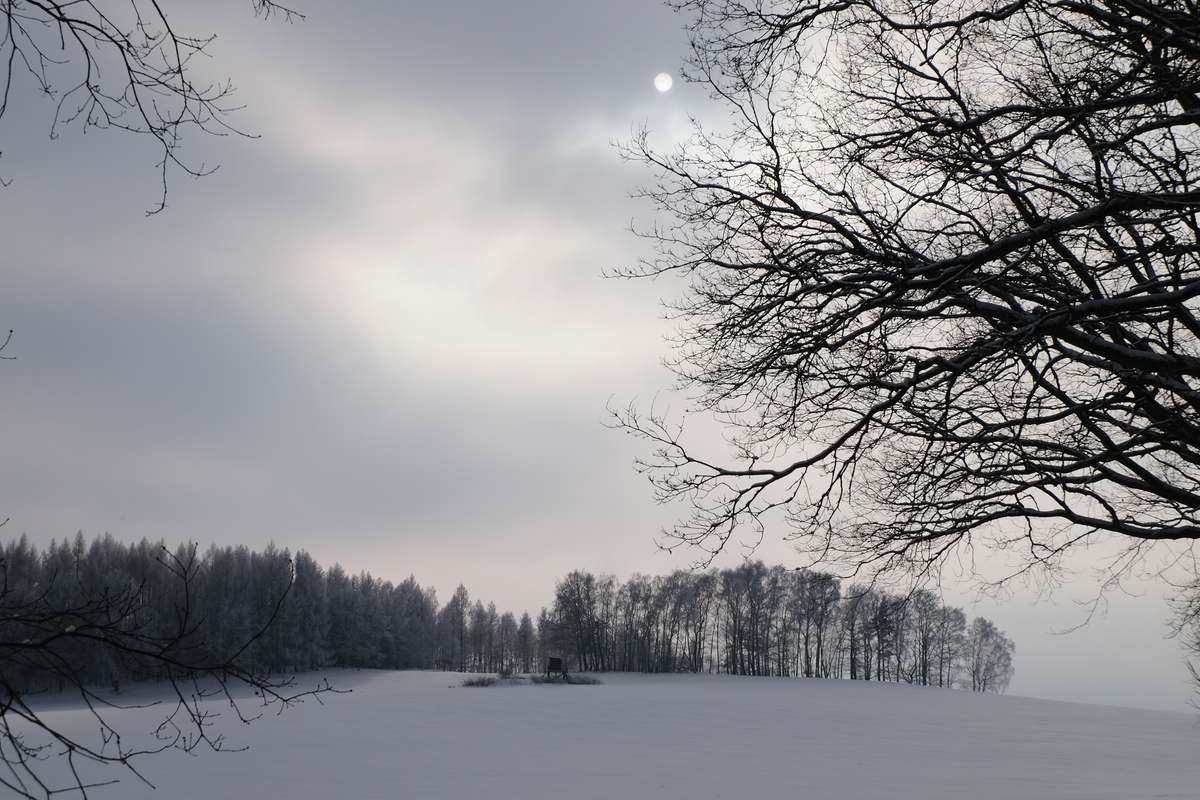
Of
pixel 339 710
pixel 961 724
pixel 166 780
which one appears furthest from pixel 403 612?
pixel 166 780

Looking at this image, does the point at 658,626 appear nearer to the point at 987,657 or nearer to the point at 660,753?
the point at 987,657

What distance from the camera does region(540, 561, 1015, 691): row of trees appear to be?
6154 centimetres

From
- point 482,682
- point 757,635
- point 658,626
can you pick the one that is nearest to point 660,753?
point 482,682

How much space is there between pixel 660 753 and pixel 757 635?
A: 53473mm

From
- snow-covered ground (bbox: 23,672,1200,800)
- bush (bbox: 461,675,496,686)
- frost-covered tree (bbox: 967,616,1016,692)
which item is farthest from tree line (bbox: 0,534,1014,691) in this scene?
snow-covered ground (bbox: 23,672,1200,800)

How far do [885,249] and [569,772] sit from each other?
10.3 meters

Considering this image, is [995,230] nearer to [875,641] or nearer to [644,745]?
[644,745]

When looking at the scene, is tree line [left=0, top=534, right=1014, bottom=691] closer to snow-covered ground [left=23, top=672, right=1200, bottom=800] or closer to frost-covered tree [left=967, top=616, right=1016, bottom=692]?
frost-covered tree [left=967, top=616, right=1016, bottom=692]

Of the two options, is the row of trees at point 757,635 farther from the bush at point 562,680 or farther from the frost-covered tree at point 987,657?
the bush at point 562,680

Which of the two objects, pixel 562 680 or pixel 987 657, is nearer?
pixel 562 680

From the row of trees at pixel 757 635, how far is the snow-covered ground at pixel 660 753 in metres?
34.2

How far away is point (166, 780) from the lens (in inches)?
484

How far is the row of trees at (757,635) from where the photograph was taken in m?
61.5

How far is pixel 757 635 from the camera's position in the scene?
65.3m
